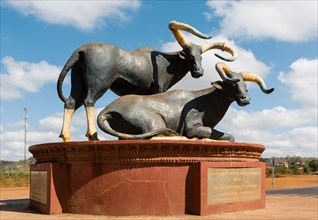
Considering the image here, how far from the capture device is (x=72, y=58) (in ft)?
35.8

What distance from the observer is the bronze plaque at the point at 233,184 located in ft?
30.8

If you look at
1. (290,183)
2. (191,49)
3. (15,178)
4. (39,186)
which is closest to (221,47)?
(191,49)

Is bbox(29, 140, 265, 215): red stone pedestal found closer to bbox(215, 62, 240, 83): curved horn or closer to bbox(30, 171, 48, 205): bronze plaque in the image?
bbox(30, 171, 48, 205): bronze plaque

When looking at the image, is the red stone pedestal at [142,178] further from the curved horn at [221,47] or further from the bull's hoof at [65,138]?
the curved horn at [221,47]

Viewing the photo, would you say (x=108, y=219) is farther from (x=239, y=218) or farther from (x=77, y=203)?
(x=239, y=218)

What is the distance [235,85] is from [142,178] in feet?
11.3

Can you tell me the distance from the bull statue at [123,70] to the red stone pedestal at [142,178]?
46.0 inches

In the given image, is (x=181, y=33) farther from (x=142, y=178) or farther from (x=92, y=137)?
(x=142, y=178)

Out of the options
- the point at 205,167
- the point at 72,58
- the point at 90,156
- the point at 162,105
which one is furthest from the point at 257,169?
the point at 72,58

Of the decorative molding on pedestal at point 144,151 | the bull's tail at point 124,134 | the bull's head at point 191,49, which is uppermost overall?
the bull's head at point 191,49

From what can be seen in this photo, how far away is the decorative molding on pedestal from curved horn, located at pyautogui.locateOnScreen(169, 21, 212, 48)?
3.22m

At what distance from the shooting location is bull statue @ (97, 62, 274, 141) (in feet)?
32.9

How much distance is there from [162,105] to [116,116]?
1.19m

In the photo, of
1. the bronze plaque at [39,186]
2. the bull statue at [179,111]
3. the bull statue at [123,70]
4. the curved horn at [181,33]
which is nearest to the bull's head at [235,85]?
the bull statue at [179,111]
